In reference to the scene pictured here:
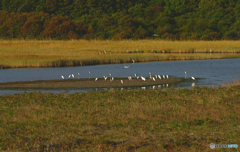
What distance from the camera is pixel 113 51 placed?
46.8 m

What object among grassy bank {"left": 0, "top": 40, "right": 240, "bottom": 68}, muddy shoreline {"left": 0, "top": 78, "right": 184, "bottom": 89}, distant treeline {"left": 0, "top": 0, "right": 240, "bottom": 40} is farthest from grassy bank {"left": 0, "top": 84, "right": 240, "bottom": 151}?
distant treeline {"left": 0, "top": 0, "right": 240, "bottom": 40}

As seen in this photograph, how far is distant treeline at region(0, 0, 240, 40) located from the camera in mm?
69125

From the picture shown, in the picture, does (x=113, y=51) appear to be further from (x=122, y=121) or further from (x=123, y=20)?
(x=122, y=121)

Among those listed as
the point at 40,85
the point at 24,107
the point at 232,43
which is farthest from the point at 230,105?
the point at 232,43

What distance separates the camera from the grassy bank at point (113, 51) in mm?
38375

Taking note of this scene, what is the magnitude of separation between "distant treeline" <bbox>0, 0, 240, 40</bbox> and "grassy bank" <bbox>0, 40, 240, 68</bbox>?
11.6 m

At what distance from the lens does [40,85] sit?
70.4 feet

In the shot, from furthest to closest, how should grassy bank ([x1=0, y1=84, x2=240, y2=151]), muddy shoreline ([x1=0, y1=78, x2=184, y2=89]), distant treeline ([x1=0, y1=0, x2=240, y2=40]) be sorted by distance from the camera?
distant treeline ([x1=0, y1=0, x2=240, y2=40]) < muddy shoreline ([x1=0, y1=78, x2=184, y2=89]) < grassy bank ([x1=0, y1=84, x2=240, y2=151])

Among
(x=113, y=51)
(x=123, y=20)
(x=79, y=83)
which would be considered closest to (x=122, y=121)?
(x=79, y=83)

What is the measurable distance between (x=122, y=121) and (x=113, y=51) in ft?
116

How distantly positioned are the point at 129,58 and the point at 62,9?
51184 mm

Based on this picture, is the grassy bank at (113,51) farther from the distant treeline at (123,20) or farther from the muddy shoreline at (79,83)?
the muddy shoreline at (79,83)

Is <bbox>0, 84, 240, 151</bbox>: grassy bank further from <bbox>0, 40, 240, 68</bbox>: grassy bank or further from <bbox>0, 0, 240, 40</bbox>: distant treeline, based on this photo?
<bbox>0, 0, 240, 40</bbox>: distant treeline

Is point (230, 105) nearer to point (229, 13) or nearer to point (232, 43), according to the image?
point (232, 43)
